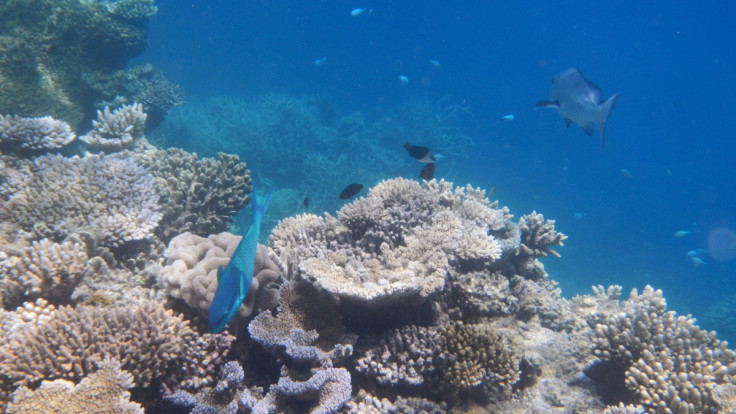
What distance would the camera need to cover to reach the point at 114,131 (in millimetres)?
8078

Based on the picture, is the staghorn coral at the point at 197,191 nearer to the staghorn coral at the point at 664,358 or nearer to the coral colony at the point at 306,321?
the coral colony at the point at 306,321

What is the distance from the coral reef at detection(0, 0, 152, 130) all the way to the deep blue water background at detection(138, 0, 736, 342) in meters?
16.9

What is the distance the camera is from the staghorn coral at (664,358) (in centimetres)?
296

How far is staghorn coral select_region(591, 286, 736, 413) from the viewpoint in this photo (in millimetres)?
2965

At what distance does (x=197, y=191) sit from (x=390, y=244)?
3600 mm

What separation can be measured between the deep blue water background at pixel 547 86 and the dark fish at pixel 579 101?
16.2 metres

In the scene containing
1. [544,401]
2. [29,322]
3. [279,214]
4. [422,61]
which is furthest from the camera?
[422,61]

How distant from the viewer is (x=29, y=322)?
105 inches

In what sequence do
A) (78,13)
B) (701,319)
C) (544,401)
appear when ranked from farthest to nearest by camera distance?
(701,319) → (78,13) → (544,401)

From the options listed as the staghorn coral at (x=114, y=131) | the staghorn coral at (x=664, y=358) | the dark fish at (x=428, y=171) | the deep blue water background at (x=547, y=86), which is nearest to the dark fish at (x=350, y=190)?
the dark fish at (x=428, y=171)

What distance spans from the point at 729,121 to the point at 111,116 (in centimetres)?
10665

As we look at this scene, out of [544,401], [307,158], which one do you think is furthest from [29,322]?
[307,158]

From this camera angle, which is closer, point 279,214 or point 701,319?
point 279,214

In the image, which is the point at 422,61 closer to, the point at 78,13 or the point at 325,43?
the point at 325,43
